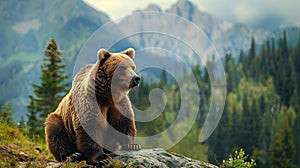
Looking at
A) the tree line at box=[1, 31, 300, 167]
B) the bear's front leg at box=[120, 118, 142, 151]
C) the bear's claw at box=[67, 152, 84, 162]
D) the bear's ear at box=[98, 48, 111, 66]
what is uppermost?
the tree line at box=[1, 31, 300, 167]

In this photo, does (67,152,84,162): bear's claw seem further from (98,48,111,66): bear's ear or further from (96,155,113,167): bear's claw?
(98,48,111,66): bear's ear

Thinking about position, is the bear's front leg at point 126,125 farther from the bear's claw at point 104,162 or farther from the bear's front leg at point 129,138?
the bear's claw at point 104,162

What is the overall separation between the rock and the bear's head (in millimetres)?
1174

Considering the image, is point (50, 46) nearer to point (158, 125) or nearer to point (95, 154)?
point (95, 154)

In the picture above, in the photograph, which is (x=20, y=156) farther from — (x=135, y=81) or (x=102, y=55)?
(x=135, y=81)

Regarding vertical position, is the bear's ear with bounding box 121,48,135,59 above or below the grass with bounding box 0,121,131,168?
above

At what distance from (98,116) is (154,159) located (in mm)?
1417

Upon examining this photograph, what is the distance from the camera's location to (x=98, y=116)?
7.83 meters

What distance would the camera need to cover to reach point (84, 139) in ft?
25.4

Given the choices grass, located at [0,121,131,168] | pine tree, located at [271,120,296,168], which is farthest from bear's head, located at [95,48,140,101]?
pine tree, located at [271,120,296,168]

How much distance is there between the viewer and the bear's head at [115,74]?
8.09m

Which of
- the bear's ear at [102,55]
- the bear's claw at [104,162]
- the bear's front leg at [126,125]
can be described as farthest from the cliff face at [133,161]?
the bear's ear at [102,55]

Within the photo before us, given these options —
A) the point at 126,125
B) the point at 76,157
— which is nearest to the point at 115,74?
the point at 126,125

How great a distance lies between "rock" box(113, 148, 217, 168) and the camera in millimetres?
7781
